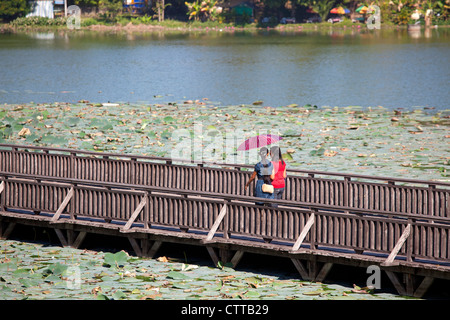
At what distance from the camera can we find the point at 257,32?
114 m

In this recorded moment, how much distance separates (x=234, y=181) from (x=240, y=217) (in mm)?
3022

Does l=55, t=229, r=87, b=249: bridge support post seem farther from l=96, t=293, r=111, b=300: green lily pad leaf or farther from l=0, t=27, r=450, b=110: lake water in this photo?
l=0, t=27, r=450, b=110: lake water

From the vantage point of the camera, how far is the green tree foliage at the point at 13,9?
369 feet

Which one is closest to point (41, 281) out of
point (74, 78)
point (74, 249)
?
point (74, 249)

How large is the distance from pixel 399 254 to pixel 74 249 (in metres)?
7.08

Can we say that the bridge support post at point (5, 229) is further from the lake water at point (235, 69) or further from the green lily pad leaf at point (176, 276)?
the lake water at point (235, 69)

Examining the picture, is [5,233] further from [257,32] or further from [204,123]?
[257,32]

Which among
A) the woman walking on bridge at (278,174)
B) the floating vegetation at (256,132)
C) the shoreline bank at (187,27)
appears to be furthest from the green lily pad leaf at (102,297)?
the shoreline bank at (187,27)

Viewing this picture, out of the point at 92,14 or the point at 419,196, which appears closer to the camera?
the point at 419,196

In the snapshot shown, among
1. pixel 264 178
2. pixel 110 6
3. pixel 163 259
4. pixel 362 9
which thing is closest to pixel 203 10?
pixel 110 6

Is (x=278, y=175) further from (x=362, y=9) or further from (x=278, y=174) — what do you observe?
(x=362, y=9)

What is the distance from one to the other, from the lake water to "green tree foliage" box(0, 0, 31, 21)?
8.29 metres

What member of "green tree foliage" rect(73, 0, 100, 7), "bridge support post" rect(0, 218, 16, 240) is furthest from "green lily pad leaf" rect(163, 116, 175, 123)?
"green tree foliage" rect(73, 0, 100, 7)
